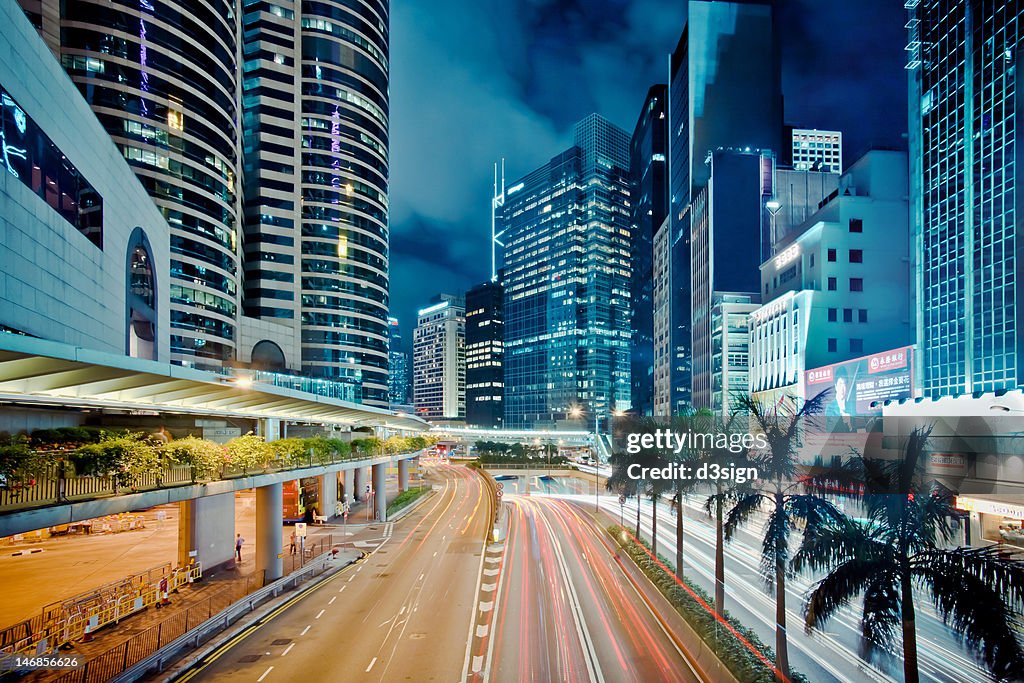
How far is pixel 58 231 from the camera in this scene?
22453 millimetres

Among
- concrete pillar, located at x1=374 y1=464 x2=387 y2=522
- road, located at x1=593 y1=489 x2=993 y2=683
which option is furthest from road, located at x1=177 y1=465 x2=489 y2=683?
road, located at x1=593 y1=489 x2=993 y2=683

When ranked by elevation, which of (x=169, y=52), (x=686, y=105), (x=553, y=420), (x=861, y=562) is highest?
(x=686, y=105)

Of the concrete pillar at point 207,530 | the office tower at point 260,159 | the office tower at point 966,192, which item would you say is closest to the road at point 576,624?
the concrete pillar at point 207,530

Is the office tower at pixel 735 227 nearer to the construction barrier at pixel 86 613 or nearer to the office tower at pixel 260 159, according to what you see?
the office tower at pixel 260 159

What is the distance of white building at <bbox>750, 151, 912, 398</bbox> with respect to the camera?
233 ft

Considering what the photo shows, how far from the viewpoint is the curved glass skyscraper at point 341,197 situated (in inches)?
3374

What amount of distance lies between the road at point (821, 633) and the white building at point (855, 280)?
3971 cm

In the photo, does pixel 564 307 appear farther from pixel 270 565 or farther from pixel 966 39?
pixel 270 565

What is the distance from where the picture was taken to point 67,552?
34094 mm

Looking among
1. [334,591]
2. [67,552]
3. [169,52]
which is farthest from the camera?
[169,52]

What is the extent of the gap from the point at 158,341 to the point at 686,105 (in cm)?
12108

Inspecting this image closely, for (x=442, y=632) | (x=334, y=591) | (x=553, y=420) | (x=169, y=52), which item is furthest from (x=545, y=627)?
(x=553, y=420)

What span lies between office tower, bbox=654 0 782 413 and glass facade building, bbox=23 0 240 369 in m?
89.5

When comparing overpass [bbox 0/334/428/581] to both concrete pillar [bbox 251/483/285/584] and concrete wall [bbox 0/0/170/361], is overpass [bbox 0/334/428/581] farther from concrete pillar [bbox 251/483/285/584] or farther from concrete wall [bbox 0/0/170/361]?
concrete wall [bbox 0/0/170/361]
